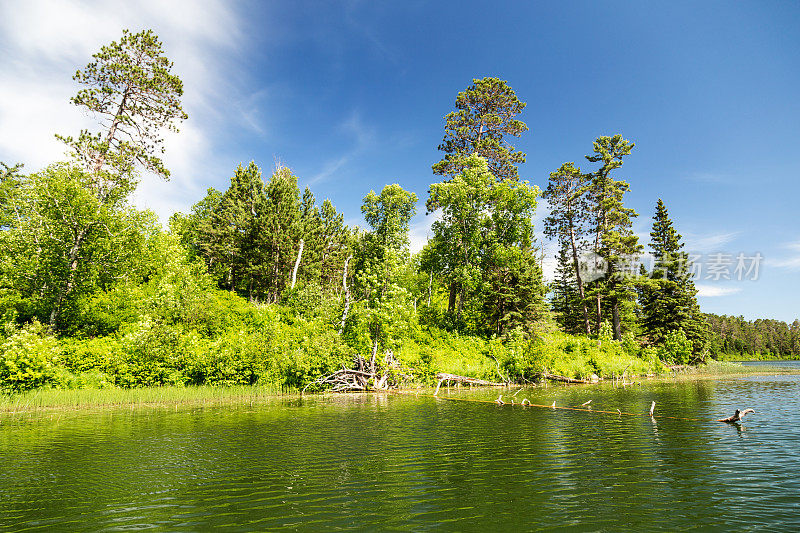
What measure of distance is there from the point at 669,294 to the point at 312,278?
47273 millimetres

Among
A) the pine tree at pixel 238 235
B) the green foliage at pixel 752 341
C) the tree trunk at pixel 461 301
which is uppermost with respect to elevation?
the pine tree at pixel 238 235

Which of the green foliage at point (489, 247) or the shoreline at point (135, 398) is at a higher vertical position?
the green foliage at point (489, 247)

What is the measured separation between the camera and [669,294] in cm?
5278

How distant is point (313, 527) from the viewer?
270 inches

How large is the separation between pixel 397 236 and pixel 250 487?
28.4m

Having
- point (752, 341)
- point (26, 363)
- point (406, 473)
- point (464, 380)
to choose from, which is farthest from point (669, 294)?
point (752, 341)

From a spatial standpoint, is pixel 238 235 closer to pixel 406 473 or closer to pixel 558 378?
pixel 558 378

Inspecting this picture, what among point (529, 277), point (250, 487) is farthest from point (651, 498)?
point (529, 277)

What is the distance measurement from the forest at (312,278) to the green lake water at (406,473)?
1238 cm

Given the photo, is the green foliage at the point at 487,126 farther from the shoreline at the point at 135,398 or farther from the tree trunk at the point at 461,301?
the shoreline at the point at 135,398

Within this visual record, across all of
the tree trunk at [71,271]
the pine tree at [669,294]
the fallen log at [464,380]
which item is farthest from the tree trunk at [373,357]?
the pine tree at [669,294]

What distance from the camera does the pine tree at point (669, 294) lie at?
5134cm

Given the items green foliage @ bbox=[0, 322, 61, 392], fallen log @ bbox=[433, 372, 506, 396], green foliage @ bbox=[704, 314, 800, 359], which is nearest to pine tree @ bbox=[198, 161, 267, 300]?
green foliage @ bbox=[0, 322, 61, 392]

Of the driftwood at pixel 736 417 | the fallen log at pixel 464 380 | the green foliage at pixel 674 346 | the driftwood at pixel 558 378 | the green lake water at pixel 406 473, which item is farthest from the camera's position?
the green foliage at pixel 674 346
